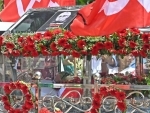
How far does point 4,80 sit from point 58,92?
3.60 ft

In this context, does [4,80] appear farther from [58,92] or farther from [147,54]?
[147,54]

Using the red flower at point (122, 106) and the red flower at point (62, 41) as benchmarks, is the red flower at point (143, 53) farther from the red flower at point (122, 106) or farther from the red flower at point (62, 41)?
the red flower at point (62, 41)

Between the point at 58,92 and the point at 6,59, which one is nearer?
the point at 58,92

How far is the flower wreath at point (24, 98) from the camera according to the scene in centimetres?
628

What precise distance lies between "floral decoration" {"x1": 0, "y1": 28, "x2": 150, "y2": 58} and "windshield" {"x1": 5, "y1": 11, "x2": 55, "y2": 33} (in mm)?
2930

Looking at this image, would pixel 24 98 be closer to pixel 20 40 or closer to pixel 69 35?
pixel 20 40

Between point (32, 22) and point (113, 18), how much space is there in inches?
161

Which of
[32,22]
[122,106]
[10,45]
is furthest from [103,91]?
[32,22]

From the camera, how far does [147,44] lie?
5.86 m

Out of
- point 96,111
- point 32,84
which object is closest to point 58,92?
point 32,84

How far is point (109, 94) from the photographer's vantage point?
233 inches

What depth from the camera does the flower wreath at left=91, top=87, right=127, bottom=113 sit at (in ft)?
19.1

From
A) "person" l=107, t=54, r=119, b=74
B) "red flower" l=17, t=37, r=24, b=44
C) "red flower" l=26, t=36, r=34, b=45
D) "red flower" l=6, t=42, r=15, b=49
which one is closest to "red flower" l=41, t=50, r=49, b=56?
"red flower" l=26, t=36, r=34, b=45

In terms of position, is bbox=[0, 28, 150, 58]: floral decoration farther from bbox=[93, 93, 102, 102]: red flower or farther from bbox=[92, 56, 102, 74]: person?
bbox=[93, 93, 102, 102]: red flower
